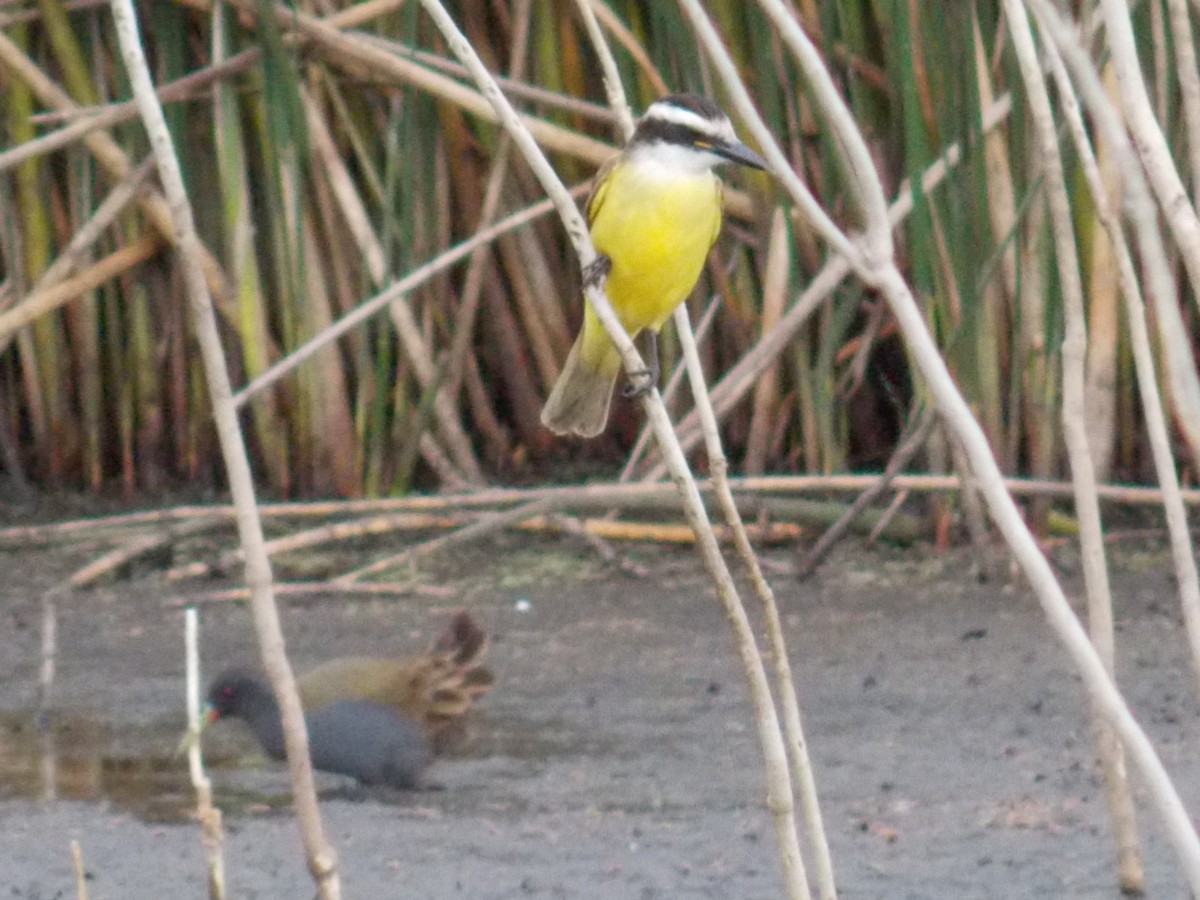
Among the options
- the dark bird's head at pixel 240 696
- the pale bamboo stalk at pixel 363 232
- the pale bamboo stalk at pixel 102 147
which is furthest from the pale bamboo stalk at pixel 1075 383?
the pale bamboo stalk at pixel 102 147

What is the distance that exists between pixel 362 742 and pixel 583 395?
3.74ft

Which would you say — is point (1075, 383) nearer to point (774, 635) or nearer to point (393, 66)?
point (774, 635)

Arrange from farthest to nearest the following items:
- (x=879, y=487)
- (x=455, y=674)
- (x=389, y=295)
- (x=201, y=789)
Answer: (x=389, y=295) → (x=879, y=487) → (x=455, y=674) → (x=201, y=789)

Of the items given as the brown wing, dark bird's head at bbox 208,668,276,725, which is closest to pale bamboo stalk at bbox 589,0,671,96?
the brown wing

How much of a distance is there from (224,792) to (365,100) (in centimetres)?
249

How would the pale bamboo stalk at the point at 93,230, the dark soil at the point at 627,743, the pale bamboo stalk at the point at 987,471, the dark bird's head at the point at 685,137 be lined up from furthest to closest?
the pale bamboo stalk at the point at 93,230
the dark soil at the point at 627,743
the dark bird's head at the point at 685,137
the pale bamboo stalk at the point at 987,471

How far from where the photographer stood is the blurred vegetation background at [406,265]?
235 inches

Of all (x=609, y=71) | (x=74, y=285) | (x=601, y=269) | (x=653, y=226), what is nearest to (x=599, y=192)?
(x=653, y=226)

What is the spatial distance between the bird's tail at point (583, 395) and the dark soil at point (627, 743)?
2.86ft

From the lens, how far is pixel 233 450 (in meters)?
2.54

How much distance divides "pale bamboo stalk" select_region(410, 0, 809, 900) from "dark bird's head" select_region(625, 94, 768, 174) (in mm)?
915

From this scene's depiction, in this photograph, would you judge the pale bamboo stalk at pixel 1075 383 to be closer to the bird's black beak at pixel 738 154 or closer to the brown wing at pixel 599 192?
the bird's black beak at pixel 738 154

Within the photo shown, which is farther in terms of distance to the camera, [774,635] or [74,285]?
[74,285]

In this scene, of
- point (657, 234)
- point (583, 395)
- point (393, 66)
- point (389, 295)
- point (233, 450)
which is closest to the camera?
point (233, 450)
